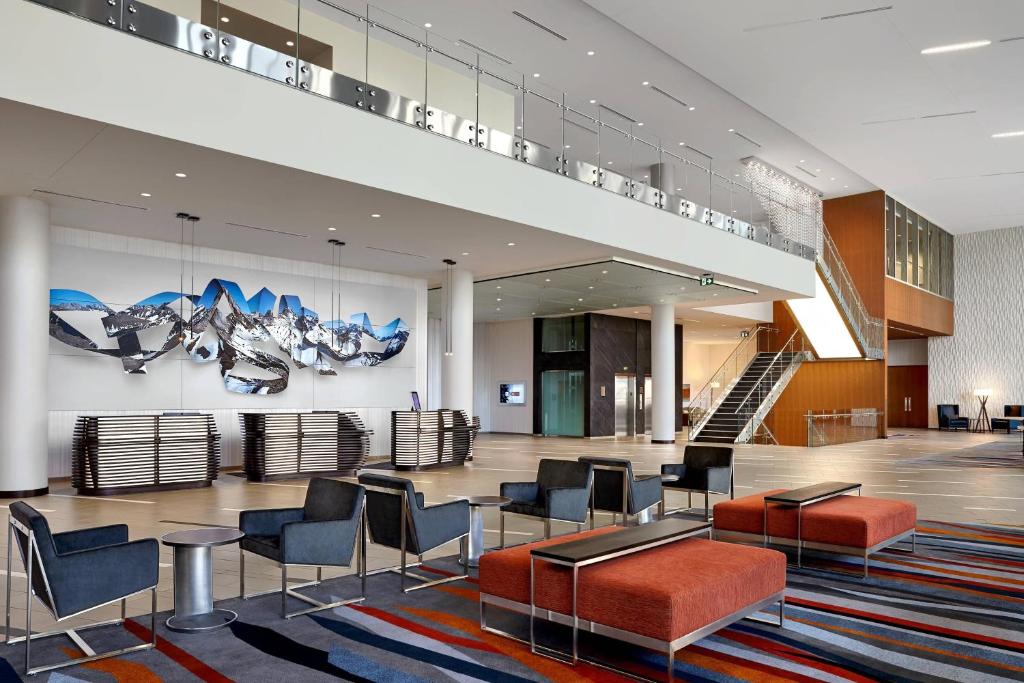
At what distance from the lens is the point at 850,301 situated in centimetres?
2369

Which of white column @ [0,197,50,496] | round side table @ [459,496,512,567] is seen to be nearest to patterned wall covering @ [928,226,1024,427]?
round side table @ [459,496,512,567]

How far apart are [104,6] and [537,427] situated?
19.3 metres

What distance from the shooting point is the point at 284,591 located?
4.97 meters

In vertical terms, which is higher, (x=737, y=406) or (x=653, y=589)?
(x=737, y=406)

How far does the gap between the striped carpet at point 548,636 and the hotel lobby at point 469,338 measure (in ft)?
0.11

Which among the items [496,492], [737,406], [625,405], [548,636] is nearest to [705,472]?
[496,492]

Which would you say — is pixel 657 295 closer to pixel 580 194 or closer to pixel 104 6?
pixel 580 194

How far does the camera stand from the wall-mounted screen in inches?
1004

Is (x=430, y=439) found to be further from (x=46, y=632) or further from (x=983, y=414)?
(x=983, y=414)

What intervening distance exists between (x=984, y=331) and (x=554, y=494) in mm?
28642

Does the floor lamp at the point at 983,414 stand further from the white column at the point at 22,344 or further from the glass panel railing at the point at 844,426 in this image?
the white column at the point at 22,344

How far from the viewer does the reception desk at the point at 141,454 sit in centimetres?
1076

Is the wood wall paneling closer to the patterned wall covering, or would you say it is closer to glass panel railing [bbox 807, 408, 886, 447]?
the patterned wall covering

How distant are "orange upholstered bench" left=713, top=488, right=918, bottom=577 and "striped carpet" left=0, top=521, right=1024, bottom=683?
18.5 inches
